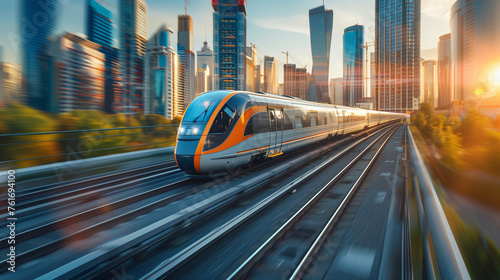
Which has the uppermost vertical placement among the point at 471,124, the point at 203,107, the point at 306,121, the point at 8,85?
the point at 8,85

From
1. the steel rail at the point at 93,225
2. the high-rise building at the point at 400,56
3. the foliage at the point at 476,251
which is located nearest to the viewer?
the foliage at the point at 476,251

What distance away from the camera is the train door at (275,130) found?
9.39m

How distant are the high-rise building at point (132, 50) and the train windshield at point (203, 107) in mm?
36171

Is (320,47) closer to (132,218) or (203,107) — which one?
(203,107)

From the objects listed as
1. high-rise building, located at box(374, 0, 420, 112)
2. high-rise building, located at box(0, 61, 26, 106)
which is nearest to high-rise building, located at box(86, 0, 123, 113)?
high-rise building, located at box(0, 61, 26, 106)

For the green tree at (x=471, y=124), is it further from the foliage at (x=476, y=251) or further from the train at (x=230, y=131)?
the foliage at (x=476, y=251)

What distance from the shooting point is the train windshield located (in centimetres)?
720

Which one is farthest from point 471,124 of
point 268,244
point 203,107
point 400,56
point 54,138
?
point 400,56

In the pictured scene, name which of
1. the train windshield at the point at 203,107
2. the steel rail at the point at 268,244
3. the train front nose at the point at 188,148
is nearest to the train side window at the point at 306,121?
the train windshield at the point at 203,107

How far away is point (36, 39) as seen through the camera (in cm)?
10681

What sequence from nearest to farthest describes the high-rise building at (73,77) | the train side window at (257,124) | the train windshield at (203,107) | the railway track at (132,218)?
1. the railway track at (132,218)
2. the train windshield at (203,107)
3. the train side window at (257,124)
4. the high-rise building at (73,77)

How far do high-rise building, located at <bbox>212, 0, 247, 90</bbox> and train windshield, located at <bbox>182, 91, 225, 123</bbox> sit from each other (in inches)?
5171

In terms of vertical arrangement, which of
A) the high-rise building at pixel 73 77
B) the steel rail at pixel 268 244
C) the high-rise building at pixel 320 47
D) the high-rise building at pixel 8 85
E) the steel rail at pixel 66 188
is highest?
the high-rise building at pixel 320 47

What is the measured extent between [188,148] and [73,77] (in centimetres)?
10269
